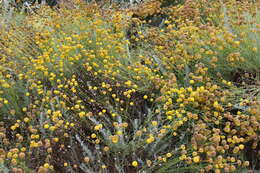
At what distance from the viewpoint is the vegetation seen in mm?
1615

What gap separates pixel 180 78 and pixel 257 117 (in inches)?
31.0

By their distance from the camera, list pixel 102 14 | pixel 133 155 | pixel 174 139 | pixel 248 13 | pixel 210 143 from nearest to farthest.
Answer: pixel 210 143
pixel 133 155
pixel 174 139
pixel 248 13
pixel 102 14

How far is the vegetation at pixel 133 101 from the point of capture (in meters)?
1.62

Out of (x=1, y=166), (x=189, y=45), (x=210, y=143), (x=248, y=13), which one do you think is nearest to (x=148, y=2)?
(x=248, y=13)

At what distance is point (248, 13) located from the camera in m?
2.67

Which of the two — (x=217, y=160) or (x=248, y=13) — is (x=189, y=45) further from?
(x=217, y=160)

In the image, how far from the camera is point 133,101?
2141 mm

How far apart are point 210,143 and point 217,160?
0.51ft

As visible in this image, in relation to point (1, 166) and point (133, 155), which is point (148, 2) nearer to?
point (133, 155)

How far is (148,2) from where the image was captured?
13.2 feet

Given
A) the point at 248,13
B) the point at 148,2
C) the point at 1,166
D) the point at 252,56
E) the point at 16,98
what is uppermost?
the point at 148,2

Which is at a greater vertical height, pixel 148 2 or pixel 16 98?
pixel 148 2

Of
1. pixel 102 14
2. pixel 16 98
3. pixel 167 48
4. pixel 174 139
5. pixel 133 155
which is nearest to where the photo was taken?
pixel 133 155

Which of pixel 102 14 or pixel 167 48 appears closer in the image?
pixel 167 48
